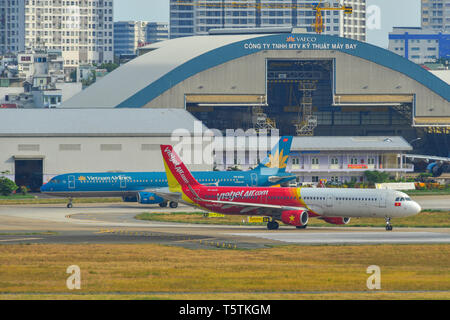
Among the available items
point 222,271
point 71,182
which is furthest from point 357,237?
point 71,182

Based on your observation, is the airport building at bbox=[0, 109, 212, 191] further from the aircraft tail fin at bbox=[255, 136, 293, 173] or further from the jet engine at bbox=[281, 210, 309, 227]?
the jet engine at bbox=[281, 210, 309, 227]

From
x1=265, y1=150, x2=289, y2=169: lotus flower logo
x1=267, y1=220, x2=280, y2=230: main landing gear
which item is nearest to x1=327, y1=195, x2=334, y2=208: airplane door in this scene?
x1=267, y1=220, x2=280, y2=230: main landing gear

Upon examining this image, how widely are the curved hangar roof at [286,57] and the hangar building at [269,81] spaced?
0.51ft

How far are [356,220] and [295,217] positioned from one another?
44.3 feet

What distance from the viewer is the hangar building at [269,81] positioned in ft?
463

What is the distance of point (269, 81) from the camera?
6122 inches

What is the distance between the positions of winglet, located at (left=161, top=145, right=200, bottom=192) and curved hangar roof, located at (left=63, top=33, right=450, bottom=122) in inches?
2145

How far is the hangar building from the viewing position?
141250mm

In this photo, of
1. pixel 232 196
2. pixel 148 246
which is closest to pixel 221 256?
pixel 148 246

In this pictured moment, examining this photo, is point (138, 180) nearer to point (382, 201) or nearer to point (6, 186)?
point (6, 186)

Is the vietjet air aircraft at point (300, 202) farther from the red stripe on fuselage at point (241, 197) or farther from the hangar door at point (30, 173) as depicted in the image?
the hangar door at point (30, 173)

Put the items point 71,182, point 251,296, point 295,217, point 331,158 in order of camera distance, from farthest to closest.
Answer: point 331,158
point 71,182
point 295,217
point 251,296

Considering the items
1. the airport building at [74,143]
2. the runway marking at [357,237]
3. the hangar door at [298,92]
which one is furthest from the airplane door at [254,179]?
the hangar door at [298,92]
